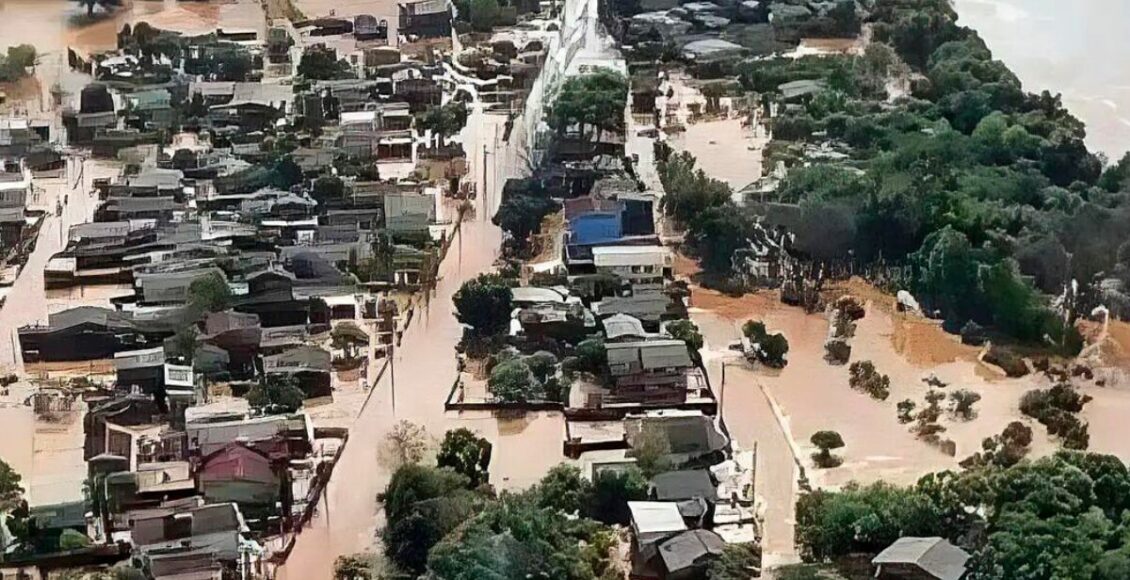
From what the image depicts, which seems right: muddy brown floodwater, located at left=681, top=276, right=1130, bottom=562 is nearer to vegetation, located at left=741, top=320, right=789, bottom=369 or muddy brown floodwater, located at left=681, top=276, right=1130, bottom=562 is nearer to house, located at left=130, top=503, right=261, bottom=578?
vegetation, located at left=741, top=320, right=789, bottom=369

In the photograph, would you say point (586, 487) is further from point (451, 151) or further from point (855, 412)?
point (451, 151)

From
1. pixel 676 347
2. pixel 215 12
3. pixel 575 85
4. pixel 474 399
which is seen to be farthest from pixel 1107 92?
pixel 215 12

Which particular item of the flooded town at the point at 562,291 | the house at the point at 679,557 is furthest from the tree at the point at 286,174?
the house at the point at 679,557

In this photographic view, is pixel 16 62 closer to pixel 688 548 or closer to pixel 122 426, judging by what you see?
pixel 122 426

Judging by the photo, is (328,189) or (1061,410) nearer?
(1061,410)

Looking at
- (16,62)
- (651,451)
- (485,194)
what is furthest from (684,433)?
(16,62)

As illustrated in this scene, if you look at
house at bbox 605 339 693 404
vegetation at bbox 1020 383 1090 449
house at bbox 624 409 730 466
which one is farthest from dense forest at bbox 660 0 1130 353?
house at bbox 624 409 730 466
